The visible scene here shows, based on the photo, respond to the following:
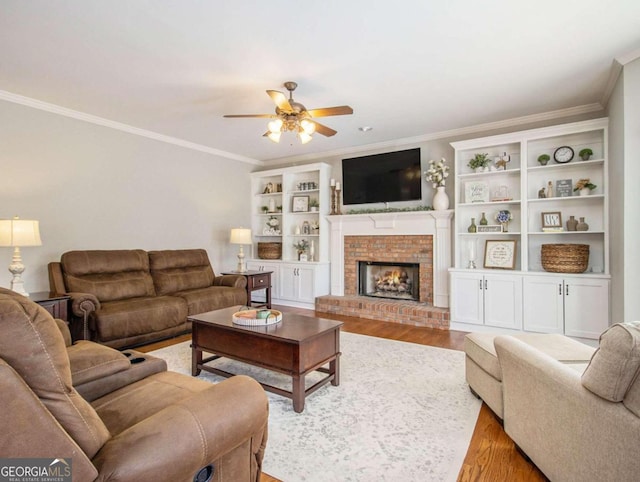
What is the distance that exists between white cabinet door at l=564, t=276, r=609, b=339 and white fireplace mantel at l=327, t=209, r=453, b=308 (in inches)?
54.8

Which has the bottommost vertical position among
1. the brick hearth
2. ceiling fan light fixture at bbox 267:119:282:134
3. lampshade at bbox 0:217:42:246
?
the brick hearth

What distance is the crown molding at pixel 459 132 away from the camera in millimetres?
3963

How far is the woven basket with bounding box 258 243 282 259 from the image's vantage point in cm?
619

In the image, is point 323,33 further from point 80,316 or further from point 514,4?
point 80,316

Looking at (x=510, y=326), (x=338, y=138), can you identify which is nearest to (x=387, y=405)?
(x=510, y=326)

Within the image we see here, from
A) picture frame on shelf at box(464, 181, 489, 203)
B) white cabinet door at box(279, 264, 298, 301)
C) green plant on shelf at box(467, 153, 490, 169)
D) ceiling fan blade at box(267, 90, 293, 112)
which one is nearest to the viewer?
ceiling fan blade at box(267, 90, 293, 112)

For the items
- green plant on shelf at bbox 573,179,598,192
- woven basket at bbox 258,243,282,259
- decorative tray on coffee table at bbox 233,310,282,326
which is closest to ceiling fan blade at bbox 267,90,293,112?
decorative tray on coffee table at bbox 233,310,282,326

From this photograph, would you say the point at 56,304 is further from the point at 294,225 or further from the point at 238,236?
the point at 294,225

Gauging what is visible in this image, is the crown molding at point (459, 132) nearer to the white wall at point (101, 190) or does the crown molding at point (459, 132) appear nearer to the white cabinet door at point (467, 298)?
the white wall at point (101, 190)

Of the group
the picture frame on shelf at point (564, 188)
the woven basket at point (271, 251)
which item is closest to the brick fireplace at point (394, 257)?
the woven basket at point (271, 251)

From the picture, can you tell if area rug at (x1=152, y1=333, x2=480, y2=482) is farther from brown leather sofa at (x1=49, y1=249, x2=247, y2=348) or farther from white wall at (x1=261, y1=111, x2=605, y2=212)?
white wall at (x1=261, y1=111, x2=605, y2=212)

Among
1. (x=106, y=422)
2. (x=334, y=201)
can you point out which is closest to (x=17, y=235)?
(x=106, y=422)

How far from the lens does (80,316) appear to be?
3322 millimetres

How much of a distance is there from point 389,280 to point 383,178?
1620 mm
